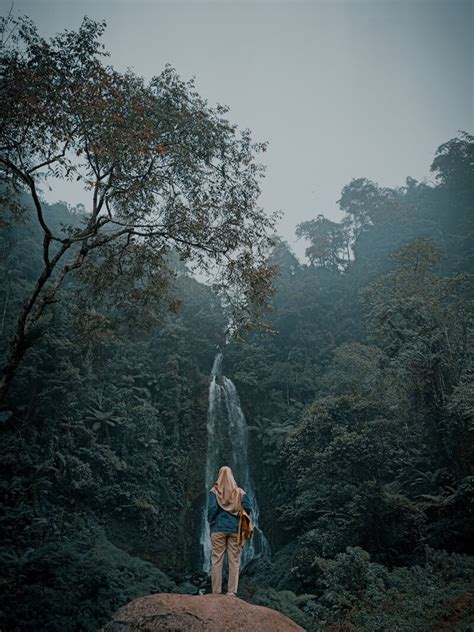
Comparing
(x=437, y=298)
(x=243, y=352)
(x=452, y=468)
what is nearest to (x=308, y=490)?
(x=452, y=468)

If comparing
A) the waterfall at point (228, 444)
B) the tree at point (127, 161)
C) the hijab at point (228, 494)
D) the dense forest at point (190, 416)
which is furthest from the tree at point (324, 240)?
the hijab at point (228, 494)

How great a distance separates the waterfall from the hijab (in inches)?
612

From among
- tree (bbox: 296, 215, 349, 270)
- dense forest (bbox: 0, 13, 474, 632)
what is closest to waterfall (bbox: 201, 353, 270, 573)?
dense forest (bbox: 0, 13, 474, 632)

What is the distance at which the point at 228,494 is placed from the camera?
493 cm

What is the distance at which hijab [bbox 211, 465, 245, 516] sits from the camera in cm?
489

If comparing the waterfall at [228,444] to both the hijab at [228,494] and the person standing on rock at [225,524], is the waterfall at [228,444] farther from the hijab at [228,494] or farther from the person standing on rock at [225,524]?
the hijab at [228,494]

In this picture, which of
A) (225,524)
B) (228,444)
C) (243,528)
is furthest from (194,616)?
(228,444)

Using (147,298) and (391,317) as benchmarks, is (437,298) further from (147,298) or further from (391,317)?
(147,298)

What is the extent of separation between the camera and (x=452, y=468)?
1257cm

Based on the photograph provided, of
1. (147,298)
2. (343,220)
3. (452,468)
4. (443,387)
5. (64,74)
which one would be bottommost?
(452,468)

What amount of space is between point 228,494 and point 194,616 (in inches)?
58.0

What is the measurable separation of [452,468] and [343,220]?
34.4 m

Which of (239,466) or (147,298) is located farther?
(239,466)

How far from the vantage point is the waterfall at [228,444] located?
18.3m
